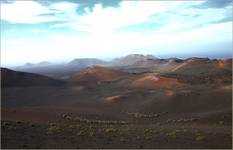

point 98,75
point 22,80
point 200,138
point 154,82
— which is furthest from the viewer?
point 98,75

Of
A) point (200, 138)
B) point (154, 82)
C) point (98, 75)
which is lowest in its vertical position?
point (200, 138)

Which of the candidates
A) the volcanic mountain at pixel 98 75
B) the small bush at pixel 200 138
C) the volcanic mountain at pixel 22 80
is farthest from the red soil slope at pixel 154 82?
the small bush at pixel 200 138

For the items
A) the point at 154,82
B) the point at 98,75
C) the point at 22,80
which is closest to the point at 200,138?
the point at 154,82

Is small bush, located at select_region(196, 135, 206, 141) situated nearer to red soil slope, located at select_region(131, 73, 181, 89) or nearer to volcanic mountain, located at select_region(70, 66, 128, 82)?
red soil slope, located at select_region(131, 73, 181, 89)

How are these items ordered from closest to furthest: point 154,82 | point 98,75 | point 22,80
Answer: point 154,82 → point 22,80 → point 98,75

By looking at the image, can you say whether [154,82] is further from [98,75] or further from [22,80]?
[98,75]

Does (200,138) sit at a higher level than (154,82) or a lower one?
lower

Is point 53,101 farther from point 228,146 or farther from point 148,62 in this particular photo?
point 148,62

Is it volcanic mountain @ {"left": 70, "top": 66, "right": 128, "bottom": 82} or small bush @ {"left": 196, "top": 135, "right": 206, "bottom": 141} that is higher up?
volcanic mountain @ {"left": 70, "top": 66, "right": 128, "bottom": 82}

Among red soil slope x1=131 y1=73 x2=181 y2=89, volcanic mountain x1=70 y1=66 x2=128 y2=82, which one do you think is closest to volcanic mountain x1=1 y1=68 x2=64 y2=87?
volcanic mountain x1=70 y1=66 x2=128 y2=82
